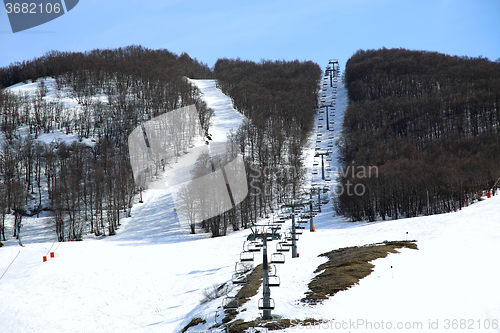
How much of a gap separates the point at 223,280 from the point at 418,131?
268ft

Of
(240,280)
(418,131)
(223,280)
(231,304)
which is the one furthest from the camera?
(418,131)

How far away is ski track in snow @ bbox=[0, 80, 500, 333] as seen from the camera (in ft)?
59.9

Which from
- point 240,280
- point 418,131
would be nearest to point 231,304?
point 240,280

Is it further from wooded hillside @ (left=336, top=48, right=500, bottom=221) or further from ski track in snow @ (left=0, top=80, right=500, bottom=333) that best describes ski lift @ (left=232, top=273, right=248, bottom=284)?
wooded hillside @ (left=336, top=48, right=500, bottom=221)

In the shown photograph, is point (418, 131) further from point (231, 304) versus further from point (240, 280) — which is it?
point (240, 280)

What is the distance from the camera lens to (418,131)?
300ft

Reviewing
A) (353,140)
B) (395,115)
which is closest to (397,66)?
(395,115)

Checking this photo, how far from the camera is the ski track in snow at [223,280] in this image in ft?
59.9

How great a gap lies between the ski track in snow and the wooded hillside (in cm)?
1001

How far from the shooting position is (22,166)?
238ft

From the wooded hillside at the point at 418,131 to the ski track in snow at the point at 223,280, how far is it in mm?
10011

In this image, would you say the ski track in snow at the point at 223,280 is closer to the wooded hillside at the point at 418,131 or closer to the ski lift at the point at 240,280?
the ski lift at the point at 240,280

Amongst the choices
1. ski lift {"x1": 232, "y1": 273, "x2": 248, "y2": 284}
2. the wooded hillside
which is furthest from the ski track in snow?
the wooded hillside

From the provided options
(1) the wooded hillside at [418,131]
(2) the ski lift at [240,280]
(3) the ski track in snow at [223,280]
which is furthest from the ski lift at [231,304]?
(1) the wooded hillside at [418,131]
